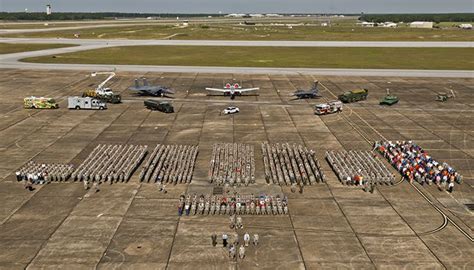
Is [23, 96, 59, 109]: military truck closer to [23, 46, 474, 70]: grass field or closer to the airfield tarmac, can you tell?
the airfield tarmac

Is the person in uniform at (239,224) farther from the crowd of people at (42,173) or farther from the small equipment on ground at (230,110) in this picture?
the small equipment on ground at (230,110)

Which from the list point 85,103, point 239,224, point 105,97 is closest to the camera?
point 239,224

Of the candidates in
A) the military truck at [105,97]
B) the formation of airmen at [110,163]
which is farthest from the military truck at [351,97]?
the formation of airmen at [110,163]

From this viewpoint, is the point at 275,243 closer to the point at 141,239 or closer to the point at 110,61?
the point at 141,239

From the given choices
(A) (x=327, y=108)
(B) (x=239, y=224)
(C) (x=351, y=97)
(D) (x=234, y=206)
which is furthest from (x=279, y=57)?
(B) (x=239, y=224)

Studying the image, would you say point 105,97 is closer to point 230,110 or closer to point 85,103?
point 85,103
